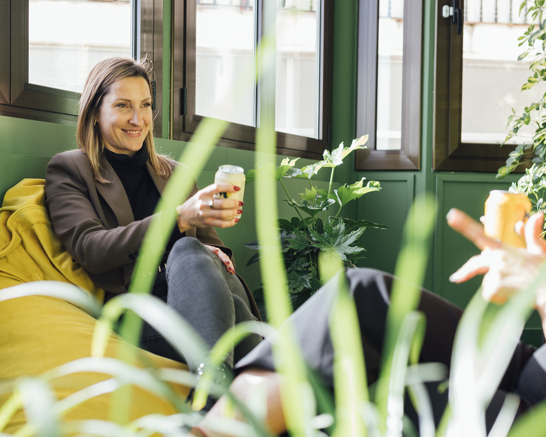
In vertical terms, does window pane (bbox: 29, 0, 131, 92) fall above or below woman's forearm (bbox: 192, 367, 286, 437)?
above

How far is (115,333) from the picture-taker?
1.23 metres

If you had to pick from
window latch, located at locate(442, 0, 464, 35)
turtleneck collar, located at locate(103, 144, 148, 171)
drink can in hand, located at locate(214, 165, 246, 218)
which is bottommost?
drink can in hand, located at locate(214, 165, 246, 218)

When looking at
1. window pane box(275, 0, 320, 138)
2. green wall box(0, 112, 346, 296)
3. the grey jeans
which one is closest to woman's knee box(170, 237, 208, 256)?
the grey jeans

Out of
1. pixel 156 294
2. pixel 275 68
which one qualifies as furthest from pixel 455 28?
pixel 156 294

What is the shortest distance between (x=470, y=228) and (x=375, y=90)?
9.01 feet

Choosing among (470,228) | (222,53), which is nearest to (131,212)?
(470,228)

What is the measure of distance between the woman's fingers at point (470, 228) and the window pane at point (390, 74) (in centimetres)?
268

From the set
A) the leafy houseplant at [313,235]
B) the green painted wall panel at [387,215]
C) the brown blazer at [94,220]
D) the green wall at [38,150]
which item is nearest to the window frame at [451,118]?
the green painted wall panel at [387,215]

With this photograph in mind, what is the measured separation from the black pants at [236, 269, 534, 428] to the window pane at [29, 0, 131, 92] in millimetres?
1352

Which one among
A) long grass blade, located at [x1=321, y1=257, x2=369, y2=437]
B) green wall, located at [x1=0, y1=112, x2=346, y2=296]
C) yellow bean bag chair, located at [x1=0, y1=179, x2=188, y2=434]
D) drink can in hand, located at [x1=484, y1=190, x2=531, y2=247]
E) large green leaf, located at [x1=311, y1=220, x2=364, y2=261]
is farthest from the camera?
large green leaf, located at [x1=311, y1=220, x2=364, y2=261]

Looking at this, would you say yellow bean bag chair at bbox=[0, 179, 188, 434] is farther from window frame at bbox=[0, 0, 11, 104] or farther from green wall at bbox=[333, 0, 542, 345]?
green wall at bbox=[333, 0, 542, 345]

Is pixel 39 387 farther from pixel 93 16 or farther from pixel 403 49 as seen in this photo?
pixel 403 49

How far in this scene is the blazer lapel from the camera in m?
1.56

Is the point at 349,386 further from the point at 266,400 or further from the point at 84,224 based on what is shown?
the point at 84,224
